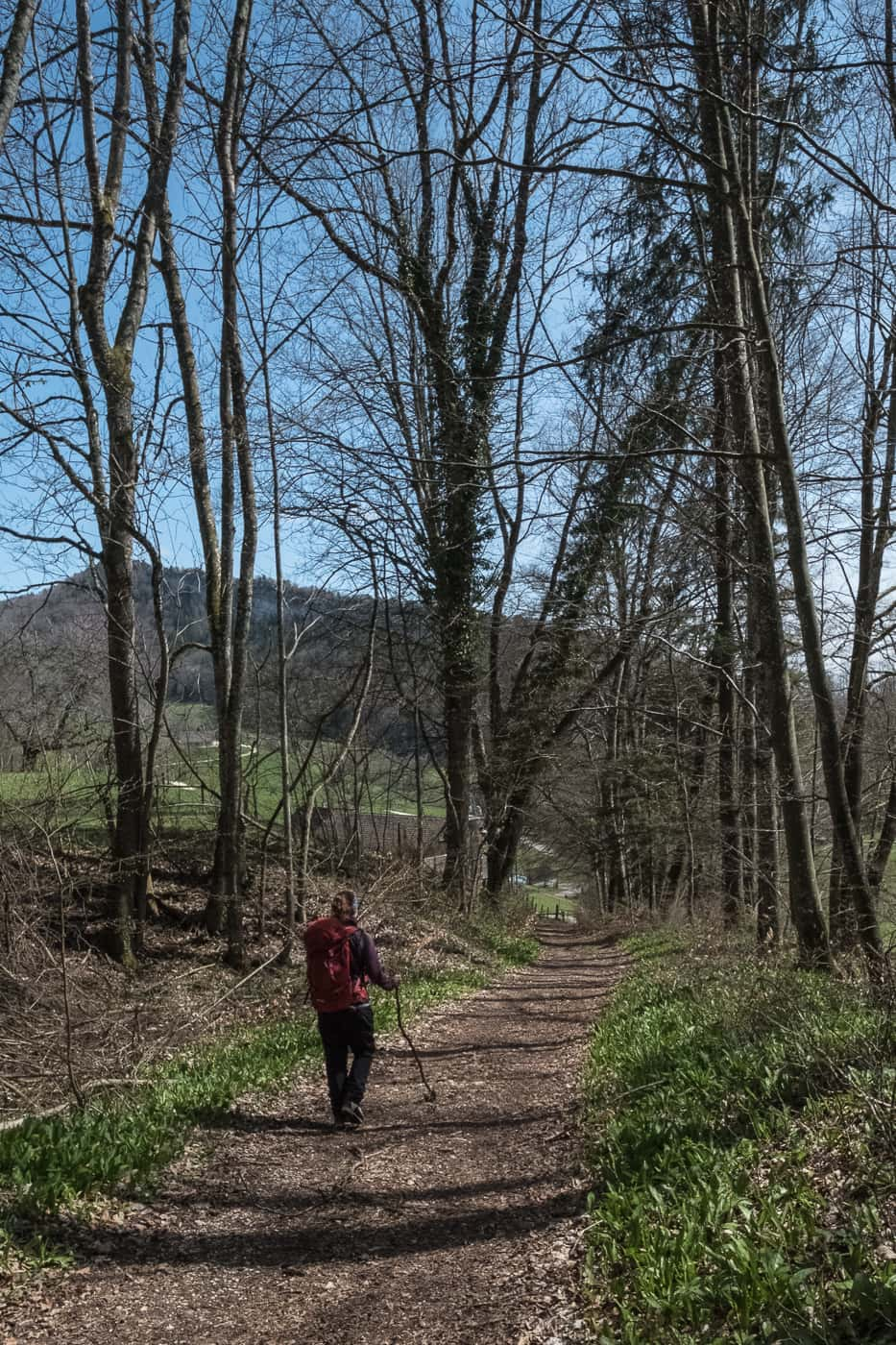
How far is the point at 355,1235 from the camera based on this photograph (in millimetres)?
5676

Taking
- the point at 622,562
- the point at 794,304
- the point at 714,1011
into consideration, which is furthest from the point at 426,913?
the point at 794,304

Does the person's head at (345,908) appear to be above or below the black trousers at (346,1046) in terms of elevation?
above

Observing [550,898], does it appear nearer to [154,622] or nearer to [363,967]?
[154,622]

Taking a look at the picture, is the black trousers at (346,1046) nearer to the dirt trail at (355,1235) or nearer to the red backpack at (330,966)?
the red backpack at (330,966)

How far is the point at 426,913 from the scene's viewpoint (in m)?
19.6

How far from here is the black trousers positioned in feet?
25.4

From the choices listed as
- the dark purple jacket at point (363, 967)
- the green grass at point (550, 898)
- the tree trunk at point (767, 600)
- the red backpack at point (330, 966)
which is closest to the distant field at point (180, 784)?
the red backpack at point (330, 966)

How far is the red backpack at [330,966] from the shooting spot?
25.3 feet

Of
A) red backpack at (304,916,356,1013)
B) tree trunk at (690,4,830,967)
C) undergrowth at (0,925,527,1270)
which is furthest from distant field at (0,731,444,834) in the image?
tree trunk at (690,4,830,967)

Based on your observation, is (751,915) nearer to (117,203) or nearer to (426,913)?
(426,913)

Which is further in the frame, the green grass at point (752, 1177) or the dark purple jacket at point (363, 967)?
the dark purple jacket at point (363, 967)

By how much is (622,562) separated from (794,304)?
765 cm

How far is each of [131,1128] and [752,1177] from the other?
4202 millimetres

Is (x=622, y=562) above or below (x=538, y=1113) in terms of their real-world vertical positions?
above
